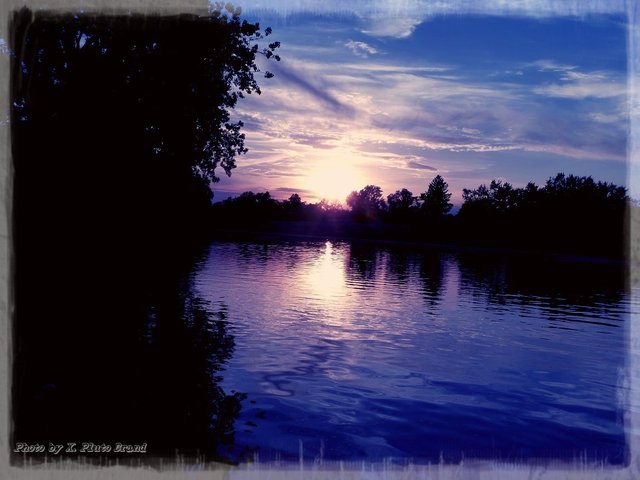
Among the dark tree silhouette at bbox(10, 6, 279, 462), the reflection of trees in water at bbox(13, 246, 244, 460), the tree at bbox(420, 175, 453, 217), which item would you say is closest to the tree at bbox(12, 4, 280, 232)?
the dark tree silhouette at bbox(10, 6, 279, 462)

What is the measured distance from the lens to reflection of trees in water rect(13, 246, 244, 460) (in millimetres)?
6578

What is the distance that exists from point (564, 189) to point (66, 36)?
4542 inches

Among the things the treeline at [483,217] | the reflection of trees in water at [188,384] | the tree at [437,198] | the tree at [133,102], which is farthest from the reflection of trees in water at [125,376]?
the tree at [437,198]

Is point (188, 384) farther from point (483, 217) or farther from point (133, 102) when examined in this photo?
point (483, 217)

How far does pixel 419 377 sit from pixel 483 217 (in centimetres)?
11883

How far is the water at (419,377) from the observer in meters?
7.39

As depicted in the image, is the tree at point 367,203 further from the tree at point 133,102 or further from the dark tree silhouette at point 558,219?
the tree at point 133,102

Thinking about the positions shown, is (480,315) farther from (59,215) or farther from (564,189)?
(564,189)

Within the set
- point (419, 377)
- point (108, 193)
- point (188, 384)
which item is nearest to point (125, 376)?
point (188, 384)

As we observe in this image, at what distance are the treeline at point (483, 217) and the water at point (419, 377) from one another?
70.9 metres

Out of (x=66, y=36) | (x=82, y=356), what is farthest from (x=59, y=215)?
(x=82, y=356)

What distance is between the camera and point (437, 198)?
150 meters

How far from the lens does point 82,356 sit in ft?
33.2

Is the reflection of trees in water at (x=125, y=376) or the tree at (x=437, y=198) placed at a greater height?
the tree at (x=437, y=198)
